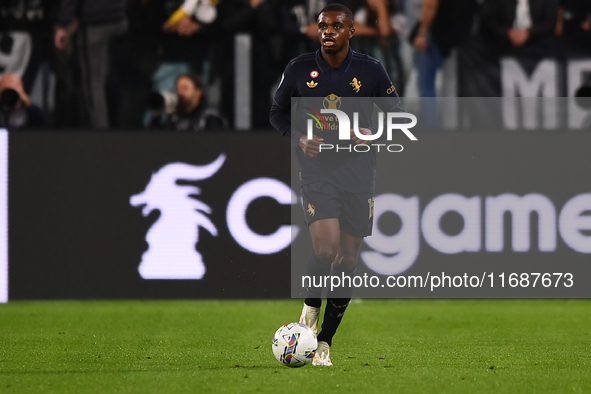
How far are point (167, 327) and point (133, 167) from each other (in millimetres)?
2259

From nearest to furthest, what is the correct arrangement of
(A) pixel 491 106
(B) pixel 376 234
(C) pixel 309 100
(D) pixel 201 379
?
1. (D) pixel 201 379
2. (C) pixel 309 100
3. (B) pixel 376 234
4. (A) pixel 491 106

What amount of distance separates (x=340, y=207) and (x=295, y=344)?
0.80 metres

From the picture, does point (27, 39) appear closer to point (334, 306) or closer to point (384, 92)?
point (384, 92)

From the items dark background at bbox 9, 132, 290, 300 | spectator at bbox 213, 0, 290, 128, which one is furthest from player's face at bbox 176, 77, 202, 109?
dark background at bbox 9, 132, 290, 300

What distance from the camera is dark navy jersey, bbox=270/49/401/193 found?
5.59 metres

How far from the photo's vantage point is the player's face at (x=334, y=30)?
5508mm

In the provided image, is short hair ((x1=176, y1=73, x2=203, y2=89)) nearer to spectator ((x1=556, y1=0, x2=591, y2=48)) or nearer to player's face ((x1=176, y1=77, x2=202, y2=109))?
player's face ((x1=176, y1=77, x2=202, y2=109))

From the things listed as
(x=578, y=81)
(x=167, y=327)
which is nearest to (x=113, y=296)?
(x=167, y=327)

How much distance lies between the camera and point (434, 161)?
9.43 meters

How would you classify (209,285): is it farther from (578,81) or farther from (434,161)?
(578,81)

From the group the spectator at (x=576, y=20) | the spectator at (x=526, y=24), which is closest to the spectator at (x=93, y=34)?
the spectator at (x=526, y=24)

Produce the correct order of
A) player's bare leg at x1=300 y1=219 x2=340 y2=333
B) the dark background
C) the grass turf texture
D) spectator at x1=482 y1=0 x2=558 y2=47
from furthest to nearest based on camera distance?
1. spectator at x1=482 y1=0 x2=558 y2=47
2. the dark background
3. player's bare leg at x1=300 y1=219 x2=340 y2=333
4. the grass turf texture

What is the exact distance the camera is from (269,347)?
6430 mm

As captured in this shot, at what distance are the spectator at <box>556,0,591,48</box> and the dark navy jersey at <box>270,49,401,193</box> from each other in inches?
223
